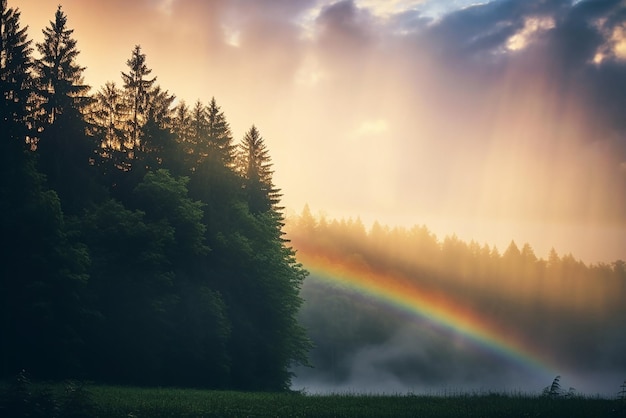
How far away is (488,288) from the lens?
591 ft

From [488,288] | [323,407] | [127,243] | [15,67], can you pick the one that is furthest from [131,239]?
[488,288]

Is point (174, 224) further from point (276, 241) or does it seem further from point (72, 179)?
point (276, 241)

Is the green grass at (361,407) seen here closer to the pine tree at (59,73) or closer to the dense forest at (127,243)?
the dense forest at (127,243)

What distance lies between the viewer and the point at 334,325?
6004 inches

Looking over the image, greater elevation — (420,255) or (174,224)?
(420,255)

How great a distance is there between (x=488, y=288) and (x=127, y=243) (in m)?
155

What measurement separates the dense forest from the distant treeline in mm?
112185

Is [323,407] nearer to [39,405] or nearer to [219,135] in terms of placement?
[39,405]

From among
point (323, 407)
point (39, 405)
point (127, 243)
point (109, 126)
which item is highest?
point (109, 126)

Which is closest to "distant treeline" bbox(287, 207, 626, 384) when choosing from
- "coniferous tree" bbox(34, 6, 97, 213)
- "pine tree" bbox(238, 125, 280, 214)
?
"pine tree" bbox(238, 125, 280, 214)

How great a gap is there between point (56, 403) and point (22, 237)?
18.4 metres

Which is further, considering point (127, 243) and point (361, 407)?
point (127, 243)

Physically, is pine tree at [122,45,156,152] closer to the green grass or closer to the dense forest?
the dense forest

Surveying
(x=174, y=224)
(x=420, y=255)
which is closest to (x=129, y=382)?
(x=174, y=224)
